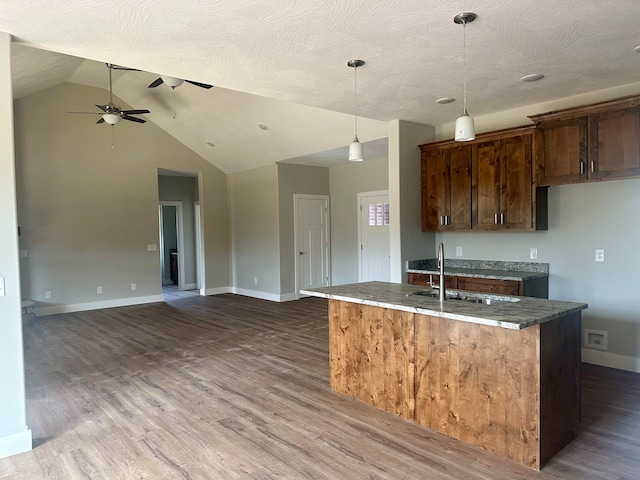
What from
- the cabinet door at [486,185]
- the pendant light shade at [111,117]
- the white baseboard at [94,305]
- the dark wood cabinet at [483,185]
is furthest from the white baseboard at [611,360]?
the white baseboard at [94,305]

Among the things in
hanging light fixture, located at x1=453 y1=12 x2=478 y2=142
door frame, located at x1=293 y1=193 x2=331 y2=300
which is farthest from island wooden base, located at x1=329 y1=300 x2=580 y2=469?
door frame, located at x1=293 y1=193 x2=331 y2=300

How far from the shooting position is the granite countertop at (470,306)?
7.93 feet

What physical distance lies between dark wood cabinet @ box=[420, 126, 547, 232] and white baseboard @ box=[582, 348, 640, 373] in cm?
138

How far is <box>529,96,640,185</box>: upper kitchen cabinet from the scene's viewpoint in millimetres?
3766

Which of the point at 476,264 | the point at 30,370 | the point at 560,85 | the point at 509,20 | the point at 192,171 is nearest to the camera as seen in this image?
the point at 509,20

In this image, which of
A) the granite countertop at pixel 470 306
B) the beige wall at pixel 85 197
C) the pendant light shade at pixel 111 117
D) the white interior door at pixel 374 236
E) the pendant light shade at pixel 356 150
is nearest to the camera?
the granite countertop at pixel 470 306

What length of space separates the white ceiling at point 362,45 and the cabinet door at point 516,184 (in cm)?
49

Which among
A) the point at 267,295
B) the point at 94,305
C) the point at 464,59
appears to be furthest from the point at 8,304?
the point at 267,295

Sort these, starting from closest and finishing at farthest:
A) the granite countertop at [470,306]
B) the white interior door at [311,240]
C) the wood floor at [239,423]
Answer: the granite countertop at [470,306] → the wood floor at [239,423] → the white interior door at [311,240]

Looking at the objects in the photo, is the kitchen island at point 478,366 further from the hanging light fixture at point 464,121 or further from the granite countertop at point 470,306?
the hanging light fixture at point 464,121

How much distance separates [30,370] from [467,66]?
17.3 ft

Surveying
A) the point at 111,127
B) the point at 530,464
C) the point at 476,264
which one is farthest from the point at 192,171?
the point at 530,464

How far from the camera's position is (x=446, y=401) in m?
2.89

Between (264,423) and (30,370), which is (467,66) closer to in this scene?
(264,423)
